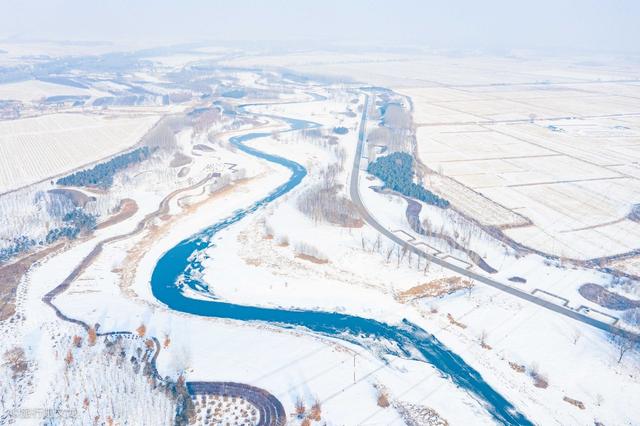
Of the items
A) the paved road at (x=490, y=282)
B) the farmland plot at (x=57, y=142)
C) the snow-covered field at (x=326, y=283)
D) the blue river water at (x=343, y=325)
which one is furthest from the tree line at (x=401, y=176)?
the farmland plot at (x=57, y=142)

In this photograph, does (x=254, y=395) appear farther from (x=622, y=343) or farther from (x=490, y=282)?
(x=622, y=343)

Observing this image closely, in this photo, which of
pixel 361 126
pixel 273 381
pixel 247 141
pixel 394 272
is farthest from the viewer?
pixel 361 126

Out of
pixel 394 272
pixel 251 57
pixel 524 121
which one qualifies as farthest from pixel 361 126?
pixel 251 57

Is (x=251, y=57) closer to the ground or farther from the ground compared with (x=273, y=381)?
farther from the ground

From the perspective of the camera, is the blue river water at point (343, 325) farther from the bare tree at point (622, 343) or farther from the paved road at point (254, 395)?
the bare tree at point (622, 343)

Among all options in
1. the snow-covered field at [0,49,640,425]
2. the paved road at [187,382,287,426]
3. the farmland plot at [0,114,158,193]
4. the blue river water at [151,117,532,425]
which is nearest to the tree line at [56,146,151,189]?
the snow-covered field at [0,49,640,425]

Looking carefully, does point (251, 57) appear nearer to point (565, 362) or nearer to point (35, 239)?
point (35, 239)

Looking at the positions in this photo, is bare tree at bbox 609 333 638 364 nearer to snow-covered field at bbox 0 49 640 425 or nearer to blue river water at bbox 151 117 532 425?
snow-covered field at bbox 0 49 640 425
